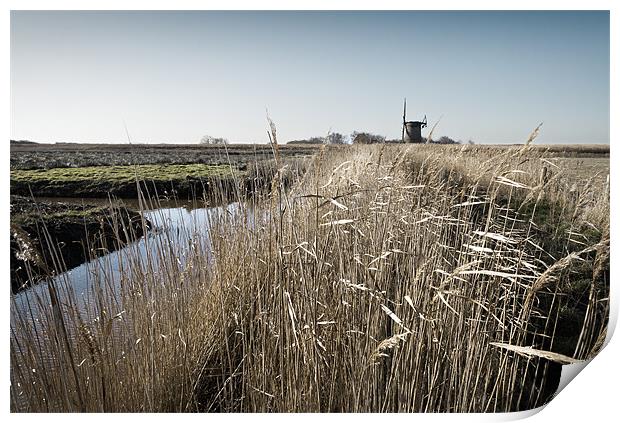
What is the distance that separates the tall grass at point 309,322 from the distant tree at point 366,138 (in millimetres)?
124

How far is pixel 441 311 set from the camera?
2098mm

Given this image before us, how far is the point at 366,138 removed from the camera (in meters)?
2.56

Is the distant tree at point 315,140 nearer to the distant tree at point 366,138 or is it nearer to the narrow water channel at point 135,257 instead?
the distant tree at point 366,138

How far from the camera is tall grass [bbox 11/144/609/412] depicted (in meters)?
1.96

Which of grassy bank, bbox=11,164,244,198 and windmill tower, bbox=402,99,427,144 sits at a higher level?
windmill tower, bbox=402,99,427,144

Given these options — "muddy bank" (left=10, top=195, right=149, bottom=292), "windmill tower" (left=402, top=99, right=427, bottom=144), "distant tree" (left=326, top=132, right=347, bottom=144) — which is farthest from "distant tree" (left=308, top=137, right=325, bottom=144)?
"muddy bank" (left=10, top=195, right=149, bottom=292)

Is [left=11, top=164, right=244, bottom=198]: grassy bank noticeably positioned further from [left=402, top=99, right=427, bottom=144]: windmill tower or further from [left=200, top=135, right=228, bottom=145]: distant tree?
[left=402, top=99, right=427, bottom=144]: windmill tower

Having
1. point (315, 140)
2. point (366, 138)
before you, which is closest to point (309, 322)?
point (315, 140)

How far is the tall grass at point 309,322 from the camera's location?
196cm

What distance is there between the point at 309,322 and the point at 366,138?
0.95 meters

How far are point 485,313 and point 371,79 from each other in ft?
3.45

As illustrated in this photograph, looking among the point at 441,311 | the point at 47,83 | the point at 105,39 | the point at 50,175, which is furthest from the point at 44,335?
the point at 441,311

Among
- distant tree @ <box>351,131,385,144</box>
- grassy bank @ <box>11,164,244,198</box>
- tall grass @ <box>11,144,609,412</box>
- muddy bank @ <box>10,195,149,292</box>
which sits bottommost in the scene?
tall grass @ <box>11,144,609,412</box>

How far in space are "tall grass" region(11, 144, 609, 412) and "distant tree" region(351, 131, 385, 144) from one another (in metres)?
0.12
